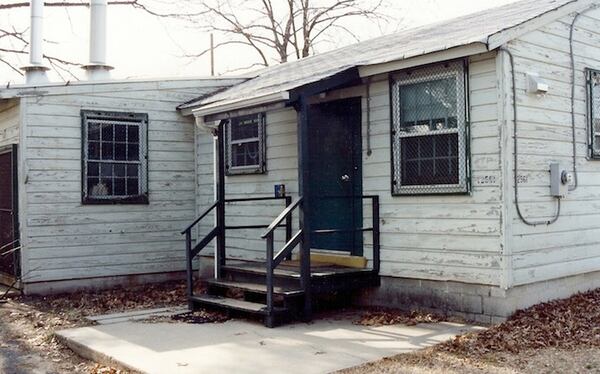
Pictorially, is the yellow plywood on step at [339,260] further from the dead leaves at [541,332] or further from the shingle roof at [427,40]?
the shingle roof at [427,40]

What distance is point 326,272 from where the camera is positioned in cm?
727

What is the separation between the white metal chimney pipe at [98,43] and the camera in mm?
11539

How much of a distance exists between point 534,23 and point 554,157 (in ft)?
4.84

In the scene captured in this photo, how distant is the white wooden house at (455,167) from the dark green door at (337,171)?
2 cm

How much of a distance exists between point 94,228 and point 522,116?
21.1ft

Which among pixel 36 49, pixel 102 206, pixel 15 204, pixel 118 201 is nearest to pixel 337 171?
pixel 118 201

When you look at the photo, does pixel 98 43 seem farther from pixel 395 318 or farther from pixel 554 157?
pixel 554 157

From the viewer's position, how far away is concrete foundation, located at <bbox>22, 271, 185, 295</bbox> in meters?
9.31

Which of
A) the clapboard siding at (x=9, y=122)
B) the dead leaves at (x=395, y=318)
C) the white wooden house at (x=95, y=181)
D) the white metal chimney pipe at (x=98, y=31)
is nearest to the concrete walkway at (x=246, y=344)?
the dead leaves at (x=395, y=318)

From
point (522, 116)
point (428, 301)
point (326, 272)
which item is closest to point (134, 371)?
point (326, 272)

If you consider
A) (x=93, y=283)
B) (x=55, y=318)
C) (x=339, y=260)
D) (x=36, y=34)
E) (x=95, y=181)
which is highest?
(x=36, y=34)

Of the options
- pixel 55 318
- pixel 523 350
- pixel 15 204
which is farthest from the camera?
pixel 15 204

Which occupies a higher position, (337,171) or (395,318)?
(337,171)

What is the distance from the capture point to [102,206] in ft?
32.6
